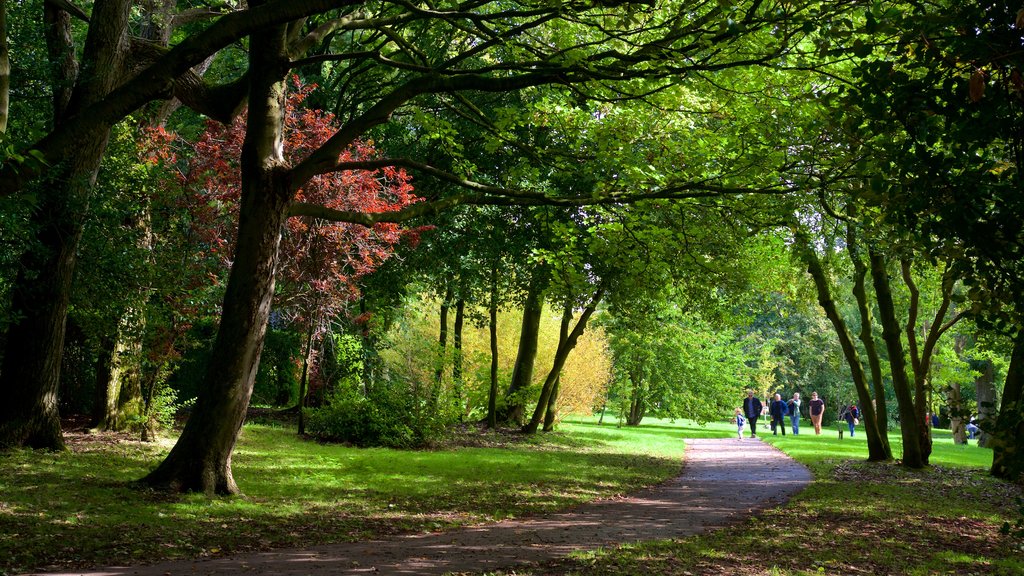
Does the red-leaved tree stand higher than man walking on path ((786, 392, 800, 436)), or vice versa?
the red-leaved tree

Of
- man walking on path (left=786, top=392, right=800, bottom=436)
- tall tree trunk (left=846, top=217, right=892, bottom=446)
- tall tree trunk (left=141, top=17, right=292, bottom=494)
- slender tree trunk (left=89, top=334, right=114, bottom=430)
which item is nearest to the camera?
tall tree trunk (left=141, top=17, right=292, bottom=494)

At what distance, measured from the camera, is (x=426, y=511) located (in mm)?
9852

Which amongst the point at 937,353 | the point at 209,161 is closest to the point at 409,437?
the point at 209,161

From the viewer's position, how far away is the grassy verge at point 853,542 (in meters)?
6.79

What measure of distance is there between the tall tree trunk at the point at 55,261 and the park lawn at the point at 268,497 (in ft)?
2.03

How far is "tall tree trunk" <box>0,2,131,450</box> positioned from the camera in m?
10.4

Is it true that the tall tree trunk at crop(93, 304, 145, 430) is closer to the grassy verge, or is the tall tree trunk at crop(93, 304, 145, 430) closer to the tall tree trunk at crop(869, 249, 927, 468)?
the grassy verge

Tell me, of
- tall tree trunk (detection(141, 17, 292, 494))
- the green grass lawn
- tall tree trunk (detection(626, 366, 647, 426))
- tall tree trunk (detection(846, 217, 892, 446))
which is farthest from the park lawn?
tall tree trunk (detection(626, 366, 647, 426))

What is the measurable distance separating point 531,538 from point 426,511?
2.07m

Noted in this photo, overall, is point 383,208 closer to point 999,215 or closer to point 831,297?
point 831,297

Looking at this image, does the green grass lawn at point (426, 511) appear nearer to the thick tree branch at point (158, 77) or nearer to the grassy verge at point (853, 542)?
the grassy verge at point (853, 542)

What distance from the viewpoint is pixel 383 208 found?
15.9m

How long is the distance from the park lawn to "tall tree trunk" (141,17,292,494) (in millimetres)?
448

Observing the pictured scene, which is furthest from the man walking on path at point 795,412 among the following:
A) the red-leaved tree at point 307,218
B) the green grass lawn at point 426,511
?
the red-leaved tree at point 307,218
